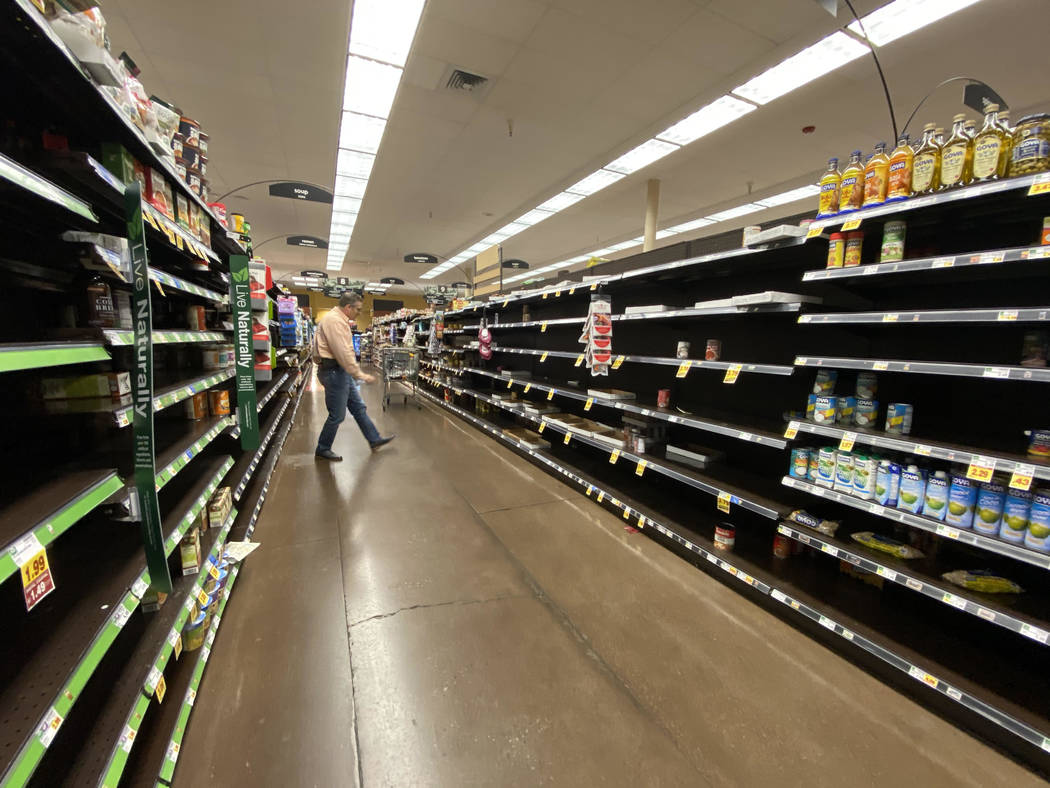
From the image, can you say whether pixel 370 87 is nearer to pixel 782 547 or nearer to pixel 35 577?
pixel 35 577

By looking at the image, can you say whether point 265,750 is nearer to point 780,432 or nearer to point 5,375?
point 5,375

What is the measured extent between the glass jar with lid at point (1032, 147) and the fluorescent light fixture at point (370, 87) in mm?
4808

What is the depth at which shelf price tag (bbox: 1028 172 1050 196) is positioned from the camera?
126cm

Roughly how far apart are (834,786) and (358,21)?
18.2ft

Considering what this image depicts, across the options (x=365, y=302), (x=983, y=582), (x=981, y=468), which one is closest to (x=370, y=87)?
(x=981, y=468)

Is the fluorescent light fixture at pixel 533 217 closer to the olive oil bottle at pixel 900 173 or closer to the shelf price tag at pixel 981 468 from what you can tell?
the olive oil bottle at pixel 900 173

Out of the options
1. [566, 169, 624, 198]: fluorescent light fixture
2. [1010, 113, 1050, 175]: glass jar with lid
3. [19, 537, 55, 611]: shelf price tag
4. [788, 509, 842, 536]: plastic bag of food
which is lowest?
[788, 509, 842, 536]: plastic bag of food

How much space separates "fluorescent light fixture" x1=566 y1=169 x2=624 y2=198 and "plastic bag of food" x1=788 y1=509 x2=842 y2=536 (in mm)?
6256

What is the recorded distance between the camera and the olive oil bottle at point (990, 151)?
1.40 metres

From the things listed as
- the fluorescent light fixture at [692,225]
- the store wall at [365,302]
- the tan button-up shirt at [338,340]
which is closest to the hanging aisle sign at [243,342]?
the tan button-up shirt at [338,340]

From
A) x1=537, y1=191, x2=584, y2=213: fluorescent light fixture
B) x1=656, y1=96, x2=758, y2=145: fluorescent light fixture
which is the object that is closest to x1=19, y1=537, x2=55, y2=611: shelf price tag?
x1=656, y1=96, x2=758, y2=145: fluorescent light fixture

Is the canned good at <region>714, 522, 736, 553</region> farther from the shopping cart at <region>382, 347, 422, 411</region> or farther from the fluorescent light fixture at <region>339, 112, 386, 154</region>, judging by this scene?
the shopping cart at <region>382, 347, 422, 411</region>

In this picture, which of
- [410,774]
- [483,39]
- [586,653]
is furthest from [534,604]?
[483,39]

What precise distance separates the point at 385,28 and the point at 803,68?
3968 mm
